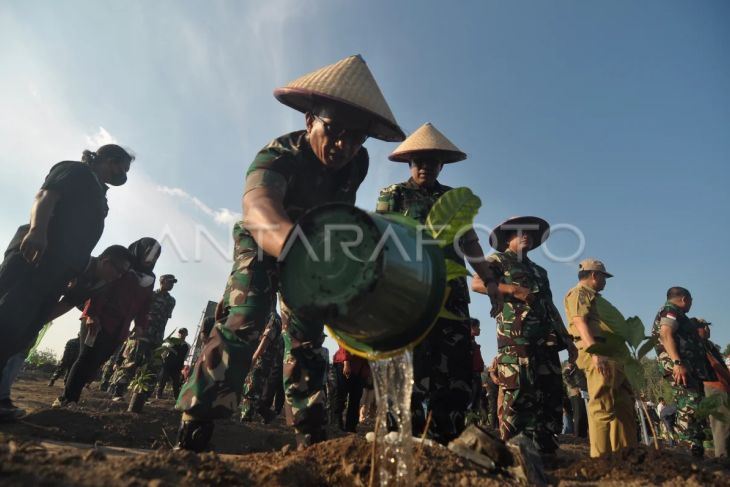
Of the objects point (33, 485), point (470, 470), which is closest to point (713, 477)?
point (470, 470)

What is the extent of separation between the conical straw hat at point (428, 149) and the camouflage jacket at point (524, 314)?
4.01 ft

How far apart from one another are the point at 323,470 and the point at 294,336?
0.80 meters

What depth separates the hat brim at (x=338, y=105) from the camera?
6.98ft

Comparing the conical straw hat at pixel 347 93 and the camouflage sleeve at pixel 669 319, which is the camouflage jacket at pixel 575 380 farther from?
the conical straw hat at pixel 347 93

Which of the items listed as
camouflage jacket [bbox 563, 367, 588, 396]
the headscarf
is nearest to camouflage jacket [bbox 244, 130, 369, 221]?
the headscarf

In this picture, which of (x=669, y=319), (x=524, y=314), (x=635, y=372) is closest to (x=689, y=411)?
(x=669, y=319)

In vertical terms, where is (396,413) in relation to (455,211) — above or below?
below

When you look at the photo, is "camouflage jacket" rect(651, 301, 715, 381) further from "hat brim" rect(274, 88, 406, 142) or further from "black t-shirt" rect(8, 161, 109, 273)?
"black t-shirt" rect(8, 161, 109, 273)

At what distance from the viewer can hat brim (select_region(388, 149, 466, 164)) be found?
142 inches

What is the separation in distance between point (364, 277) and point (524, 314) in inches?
123

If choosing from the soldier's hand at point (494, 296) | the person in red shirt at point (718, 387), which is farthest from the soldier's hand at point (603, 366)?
the person in red shirt at point (718, 387)

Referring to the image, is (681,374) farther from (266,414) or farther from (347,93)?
(266,414)

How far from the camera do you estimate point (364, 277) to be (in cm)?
122

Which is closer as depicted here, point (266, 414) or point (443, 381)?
point (443, 381)
